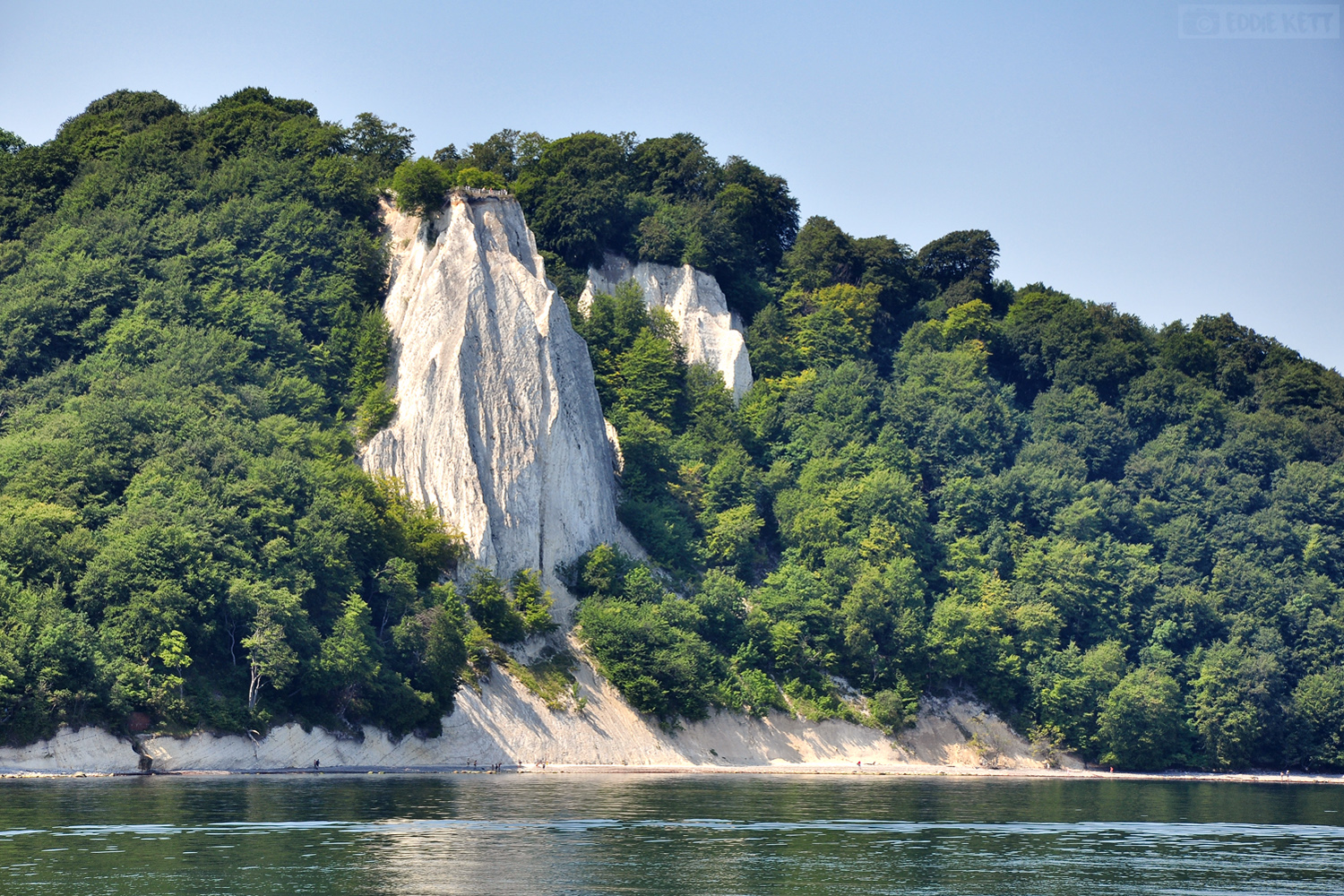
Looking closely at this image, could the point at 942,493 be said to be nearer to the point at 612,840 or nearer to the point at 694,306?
the point at 694,306

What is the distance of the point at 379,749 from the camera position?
213 feet

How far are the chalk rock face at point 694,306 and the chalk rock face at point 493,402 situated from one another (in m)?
11.3

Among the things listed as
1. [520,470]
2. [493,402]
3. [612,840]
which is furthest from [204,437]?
[612,840]

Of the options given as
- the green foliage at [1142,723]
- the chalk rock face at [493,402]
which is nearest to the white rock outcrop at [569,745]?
the green foliage at [1142,723]

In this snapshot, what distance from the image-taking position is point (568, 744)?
71000 millimetres

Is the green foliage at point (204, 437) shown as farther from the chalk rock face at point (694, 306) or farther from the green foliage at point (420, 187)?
the chalk rock face at point (694, 306)

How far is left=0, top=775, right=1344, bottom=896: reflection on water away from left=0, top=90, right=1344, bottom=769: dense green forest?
835cm

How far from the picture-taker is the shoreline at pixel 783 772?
5828 centimetres

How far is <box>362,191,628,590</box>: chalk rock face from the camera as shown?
76.9 m

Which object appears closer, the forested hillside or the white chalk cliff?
the white chalk cliff

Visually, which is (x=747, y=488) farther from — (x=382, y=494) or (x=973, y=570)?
(x=382, y=494)

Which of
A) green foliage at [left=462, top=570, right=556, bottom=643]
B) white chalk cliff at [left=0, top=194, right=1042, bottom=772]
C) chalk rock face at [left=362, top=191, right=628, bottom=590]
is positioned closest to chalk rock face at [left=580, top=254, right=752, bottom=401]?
white chalk cliff at [left=0, top=194, right=1042, bottom=772]

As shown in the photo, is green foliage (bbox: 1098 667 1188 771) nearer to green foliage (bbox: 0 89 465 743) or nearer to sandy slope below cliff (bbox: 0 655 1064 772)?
sandy slope below cliff (bbox: 0 655 1064 772)

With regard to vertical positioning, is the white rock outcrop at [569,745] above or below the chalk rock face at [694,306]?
below
